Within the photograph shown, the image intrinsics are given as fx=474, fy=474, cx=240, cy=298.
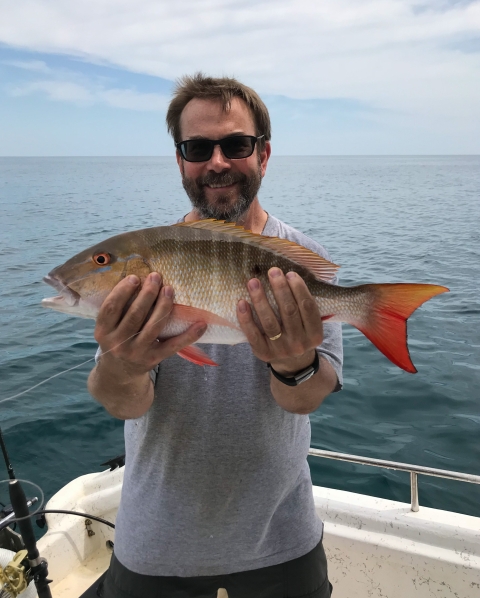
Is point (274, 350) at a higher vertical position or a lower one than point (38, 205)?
higher

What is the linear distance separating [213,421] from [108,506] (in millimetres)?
2270

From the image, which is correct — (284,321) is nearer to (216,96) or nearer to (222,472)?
(222,472)

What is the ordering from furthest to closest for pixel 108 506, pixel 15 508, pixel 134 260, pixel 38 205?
pixel 38 205
pixel 108 506
pixel 15 508
pixel 134 260

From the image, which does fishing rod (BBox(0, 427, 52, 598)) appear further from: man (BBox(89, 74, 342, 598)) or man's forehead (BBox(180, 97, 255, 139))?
man's forehead (BBox(180, 97, 255, 139))

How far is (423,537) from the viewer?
3293 mm

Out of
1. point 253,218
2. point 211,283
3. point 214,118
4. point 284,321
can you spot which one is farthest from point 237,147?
point 284,321

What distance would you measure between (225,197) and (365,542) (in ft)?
8.55

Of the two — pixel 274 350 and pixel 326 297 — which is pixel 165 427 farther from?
pixel 326 297

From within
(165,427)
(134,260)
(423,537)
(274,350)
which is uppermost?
(134,260)

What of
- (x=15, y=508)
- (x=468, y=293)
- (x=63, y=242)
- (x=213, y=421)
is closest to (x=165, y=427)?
(x=213, y=421)

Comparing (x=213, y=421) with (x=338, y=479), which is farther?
(x=338, y=479)

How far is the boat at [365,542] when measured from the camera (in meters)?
3.18

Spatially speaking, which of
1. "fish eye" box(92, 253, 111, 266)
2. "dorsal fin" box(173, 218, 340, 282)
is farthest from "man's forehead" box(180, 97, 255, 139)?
"fish eye" box(92, 253, 111, 266)

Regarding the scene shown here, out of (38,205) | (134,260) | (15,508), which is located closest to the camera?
(134,260)
